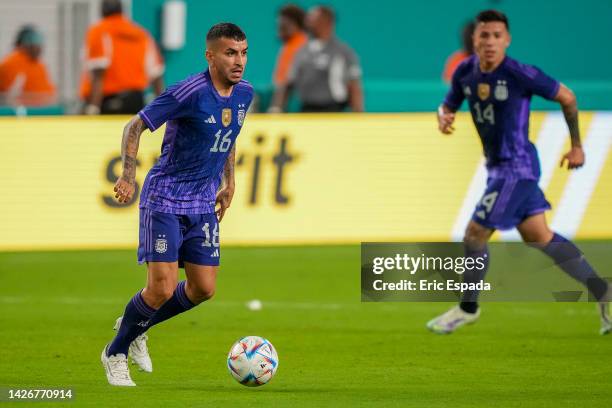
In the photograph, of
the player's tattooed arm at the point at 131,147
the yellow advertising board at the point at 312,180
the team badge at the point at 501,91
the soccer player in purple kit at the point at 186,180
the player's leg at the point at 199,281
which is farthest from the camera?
the yellow advertising board at the point at 312,180

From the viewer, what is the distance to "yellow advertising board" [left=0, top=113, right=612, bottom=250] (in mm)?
14883

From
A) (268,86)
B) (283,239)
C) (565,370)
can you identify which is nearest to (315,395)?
(565,370)

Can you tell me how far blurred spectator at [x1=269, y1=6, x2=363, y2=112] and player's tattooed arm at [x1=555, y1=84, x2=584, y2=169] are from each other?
24.2 feet

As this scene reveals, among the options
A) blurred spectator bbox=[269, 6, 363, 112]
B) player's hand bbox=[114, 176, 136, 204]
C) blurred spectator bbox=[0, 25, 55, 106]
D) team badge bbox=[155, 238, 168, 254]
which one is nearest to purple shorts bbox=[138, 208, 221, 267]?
team badge bbox=[155, 238, 168, 254]

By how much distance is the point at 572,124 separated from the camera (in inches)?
403

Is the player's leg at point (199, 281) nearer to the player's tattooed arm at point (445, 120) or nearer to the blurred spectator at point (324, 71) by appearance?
the player's tattooed arm at point (445, 120)

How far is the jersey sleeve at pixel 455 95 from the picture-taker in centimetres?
1070

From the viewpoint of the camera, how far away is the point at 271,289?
43.0ft

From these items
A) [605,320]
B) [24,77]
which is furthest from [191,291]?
[24,77]

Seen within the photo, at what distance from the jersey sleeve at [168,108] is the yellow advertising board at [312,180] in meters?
6.60

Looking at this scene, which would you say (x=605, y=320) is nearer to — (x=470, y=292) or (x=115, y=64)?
(x=470, y=292)

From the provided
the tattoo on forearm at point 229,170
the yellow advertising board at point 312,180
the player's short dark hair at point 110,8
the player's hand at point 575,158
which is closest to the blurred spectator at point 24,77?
the player's short dark hair at point 110,8

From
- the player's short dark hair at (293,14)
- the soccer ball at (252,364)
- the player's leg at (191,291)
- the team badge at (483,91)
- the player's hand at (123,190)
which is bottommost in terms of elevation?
the soccer ball at (252,364)

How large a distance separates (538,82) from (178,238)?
10.6 feet
